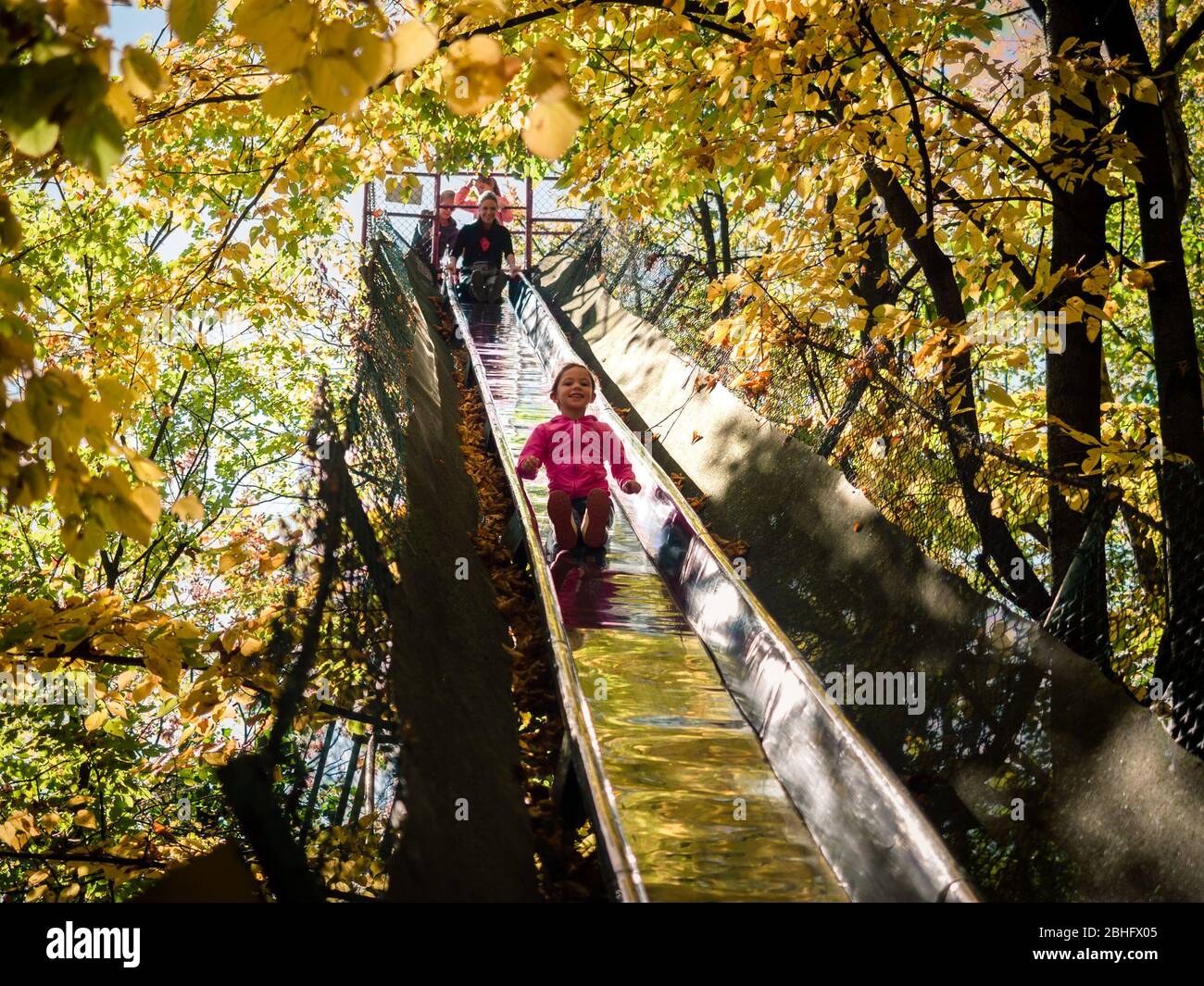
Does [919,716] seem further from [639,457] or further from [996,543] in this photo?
[639,457]

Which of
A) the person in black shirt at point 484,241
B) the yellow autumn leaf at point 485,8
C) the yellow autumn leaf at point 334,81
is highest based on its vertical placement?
the person in black shirt at point 484,241

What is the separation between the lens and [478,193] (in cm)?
2400

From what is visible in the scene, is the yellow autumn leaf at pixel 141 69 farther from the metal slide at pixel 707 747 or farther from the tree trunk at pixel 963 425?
the tree trunk at pixel 963 425

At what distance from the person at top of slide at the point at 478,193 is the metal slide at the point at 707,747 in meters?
14.2

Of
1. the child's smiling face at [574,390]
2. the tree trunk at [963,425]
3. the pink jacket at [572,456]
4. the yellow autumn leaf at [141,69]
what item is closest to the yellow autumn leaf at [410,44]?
the yellow autumn leaf at [141,69]

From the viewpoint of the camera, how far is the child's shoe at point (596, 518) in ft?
27.1

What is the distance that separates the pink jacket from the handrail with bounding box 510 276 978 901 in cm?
65

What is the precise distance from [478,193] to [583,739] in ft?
67.1

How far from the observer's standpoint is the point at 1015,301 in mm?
8211

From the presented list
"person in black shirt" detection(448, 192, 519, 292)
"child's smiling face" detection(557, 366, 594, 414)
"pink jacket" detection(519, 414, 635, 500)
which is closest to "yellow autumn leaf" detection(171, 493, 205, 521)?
"pink jacket" detection(519, 414, 635, 500)

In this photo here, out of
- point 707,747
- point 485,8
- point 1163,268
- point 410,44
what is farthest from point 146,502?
point 1163,268

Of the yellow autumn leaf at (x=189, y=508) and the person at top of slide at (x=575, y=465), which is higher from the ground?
the yellow autumn leaf at (x=189, y=508)

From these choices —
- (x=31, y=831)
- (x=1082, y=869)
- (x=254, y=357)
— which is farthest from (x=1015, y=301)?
(x=254, y=357)

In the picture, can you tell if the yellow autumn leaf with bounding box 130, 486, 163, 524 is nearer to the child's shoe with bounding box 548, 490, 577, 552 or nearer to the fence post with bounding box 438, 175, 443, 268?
the child's shoe with bounding box 548, 490, 577, 552
